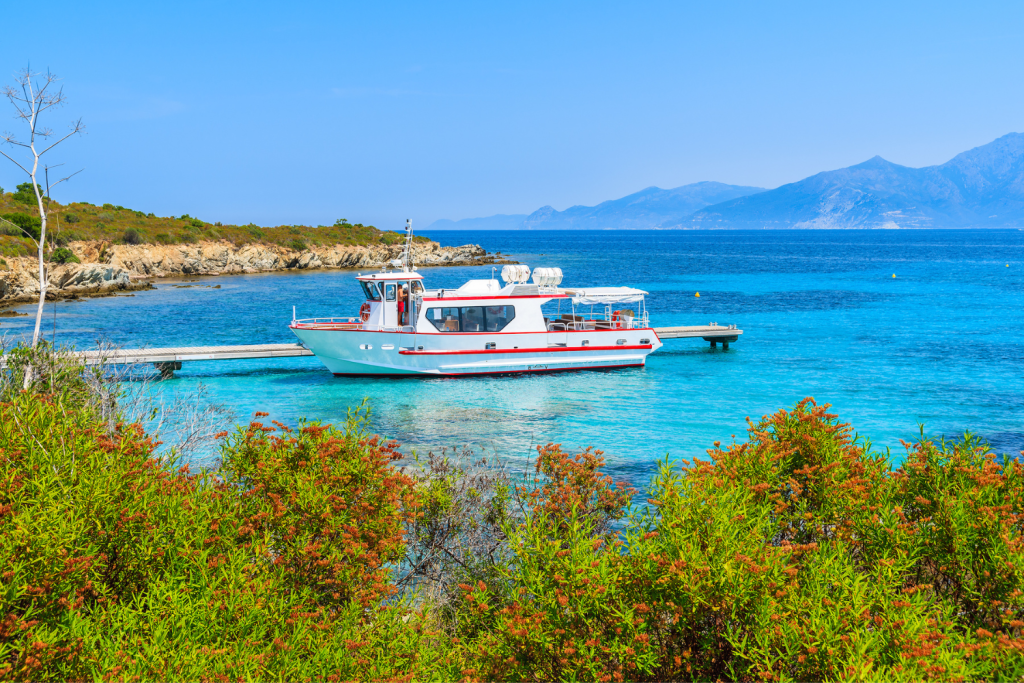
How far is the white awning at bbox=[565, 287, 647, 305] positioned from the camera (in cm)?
2548

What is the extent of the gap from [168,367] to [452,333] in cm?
990

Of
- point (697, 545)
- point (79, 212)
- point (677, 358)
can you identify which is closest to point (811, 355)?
point (677, 358)

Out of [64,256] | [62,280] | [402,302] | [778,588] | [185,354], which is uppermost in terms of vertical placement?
[64,256]

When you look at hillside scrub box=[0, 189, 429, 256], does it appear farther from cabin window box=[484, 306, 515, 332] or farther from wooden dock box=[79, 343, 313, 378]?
cabin window box=[484, 306, 515, 332]

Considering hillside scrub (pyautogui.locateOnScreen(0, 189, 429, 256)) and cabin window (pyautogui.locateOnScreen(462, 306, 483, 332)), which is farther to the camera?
hillside scrub (pyautogui.locateOnScreen(0, 189, 429, 256))

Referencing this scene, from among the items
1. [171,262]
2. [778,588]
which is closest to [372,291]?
[778,588]

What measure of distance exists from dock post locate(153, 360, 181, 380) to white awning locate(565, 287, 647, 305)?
1409 cm

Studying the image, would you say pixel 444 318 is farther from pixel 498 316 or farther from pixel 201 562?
pixel 201 562

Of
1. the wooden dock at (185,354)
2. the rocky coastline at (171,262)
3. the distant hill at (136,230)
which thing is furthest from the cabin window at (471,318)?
the distant hill at (136,230)

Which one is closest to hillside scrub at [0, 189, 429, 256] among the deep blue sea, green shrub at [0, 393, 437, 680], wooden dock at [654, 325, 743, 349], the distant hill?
the distant hill

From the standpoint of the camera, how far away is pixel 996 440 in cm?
1694

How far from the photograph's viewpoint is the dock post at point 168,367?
23.4 metres

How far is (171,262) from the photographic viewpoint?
66.8 meters

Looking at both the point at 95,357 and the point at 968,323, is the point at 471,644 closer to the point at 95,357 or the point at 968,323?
the point at 95,357
